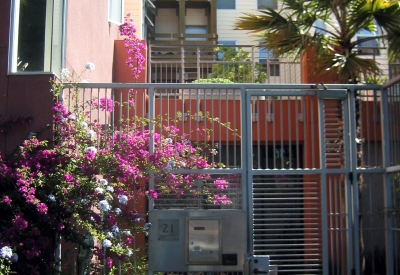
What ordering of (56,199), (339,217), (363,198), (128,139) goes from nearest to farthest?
(56,199) → (128,139) → (339,217) → (363,198)

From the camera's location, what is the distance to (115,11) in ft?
43.0

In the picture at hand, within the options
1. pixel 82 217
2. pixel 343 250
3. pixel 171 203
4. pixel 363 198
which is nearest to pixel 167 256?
pixel 171 203

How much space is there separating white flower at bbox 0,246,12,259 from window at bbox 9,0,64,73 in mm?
2416

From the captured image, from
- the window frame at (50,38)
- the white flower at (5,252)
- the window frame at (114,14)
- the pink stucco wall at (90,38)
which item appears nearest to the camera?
the white flower at (5,252)

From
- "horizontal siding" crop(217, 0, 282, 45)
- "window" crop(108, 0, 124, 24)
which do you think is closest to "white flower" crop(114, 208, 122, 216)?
"window" crop(108, 0, 124, 24)

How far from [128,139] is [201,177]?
1024 mm

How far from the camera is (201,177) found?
25.8ft

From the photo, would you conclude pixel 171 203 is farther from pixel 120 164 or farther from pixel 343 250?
pixel 343 250

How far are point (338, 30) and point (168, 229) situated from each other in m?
→ 5.27

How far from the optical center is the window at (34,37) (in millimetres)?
7797

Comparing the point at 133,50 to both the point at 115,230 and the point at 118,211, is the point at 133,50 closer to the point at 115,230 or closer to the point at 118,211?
the point at 118,211

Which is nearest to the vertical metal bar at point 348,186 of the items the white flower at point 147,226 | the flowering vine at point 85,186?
the flowering vine at point 85,186

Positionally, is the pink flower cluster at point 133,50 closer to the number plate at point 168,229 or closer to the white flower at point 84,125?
the white flower at point 84,125

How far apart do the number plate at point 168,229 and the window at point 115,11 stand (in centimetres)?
585
